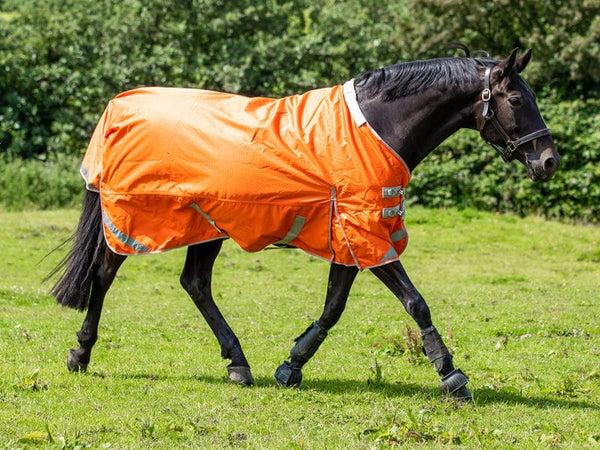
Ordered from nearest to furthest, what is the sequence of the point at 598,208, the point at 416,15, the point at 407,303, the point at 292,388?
the point at 407,303, the point at 292,388, the point at 598,208, the point at 416,15

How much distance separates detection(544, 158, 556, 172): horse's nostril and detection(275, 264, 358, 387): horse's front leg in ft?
4.91

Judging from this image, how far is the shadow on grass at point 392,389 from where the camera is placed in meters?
5.92

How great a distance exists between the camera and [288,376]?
632 centimetres

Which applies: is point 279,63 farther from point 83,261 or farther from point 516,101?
point 516,101

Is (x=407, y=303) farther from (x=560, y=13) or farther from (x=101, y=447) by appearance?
(x=560, y=13)

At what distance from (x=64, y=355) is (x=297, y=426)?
275cm

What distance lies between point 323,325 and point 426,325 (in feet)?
2.75

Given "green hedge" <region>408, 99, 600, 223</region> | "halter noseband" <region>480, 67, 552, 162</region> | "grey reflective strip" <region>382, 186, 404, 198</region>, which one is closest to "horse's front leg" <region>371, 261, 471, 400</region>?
"grey reflective strip" <region>382, 186, 404, 198</region>

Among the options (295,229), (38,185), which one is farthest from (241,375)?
(38,185)

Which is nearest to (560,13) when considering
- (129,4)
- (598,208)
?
(598,208)

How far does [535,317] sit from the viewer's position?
916 centimetres

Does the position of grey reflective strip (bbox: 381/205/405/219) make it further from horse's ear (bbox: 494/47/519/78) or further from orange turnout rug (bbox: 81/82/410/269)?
horse's ear (bbox: 494/47/519/78)

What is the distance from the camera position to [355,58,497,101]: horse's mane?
5828 millimetres

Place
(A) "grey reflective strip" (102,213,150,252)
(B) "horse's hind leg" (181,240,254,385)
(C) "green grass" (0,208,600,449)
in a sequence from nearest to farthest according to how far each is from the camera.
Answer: (C) "green grass" (0,208,600,449)
(A) "grey reflective strip" (102,213,150,252)
(B) "horse's hind leg" (181,240,254,385)
